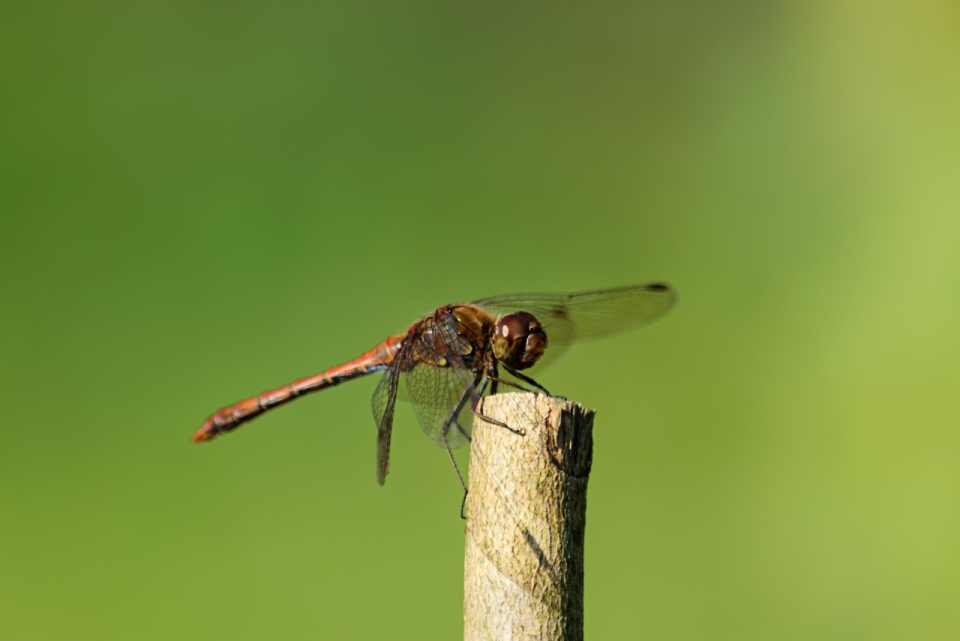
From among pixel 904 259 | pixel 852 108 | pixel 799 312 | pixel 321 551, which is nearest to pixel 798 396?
pixel 799 312

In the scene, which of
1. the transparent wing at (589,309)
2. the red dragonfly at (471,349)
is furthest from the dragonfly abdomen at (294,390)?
the transparent wing at (589,309)

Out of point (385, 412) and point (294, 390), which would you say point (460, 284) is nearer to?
point (294, 390)

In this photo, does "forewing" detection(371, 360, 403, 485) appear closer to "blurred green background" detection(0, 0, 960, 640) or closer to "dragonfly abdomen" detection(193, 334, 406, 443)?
"dragonfly abdomen" detection(193, 334, 406, 443)

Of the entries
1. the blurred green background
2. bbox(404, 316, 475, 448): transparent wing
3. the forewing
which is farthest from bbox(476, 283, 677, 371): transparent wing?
the blurred green background

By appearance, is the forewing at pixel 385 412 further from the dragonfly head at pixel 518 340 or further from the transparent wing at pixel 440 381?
the dragonfly head at pixel 518 340

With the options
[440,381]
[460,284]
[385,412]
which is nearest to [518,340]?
[440,381]
